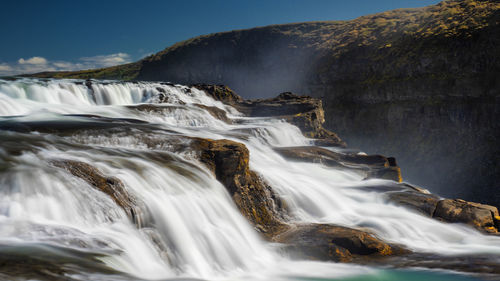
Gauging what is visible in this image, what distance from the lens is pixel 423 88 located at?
46.2 m

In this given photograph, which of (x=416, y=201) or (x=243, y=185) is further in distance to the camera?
(x=416, y=201)

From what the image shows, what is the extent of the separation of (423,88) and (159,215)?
4397 centimetres

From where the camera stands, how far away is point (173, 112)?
75.8 ft


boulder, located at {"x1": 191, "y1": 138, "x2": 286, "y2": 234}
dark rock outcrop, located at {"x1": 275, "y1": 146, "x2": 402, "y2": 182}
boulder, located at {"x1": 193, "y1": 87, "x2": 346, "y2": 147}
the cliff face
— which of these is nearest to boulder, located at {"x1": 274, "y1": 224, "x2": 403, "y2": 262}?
boulder, located at {"x1": 191, "y1": 138, "x2": 286, "y2": 234}

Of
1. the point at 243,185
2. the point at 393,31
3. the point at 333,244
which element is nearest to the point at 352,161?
the point at 243,185

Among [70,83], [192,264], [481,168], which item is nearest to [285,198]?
[192,264]

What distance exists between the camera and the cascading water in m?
6.80

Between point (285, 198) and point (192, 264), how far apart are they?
5203 millimetres

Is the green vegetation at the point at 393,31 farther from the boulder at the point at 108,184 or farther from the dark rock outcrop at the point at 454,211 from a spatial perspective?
the boulder at the point at 108,184

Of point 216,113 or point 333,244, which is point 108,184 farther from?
point 216,113

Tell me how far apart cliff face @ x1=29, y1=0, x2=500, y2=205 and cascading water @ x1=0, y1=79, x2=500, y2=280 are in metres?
27.7

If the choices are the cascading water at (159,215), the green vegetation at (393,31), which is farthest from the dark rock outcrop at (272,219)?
the green vegetation at (393,31)

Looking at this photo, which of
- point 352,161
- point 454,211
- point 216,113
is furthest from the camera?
point 216,113

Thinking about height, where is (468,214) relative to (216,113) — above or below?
below
